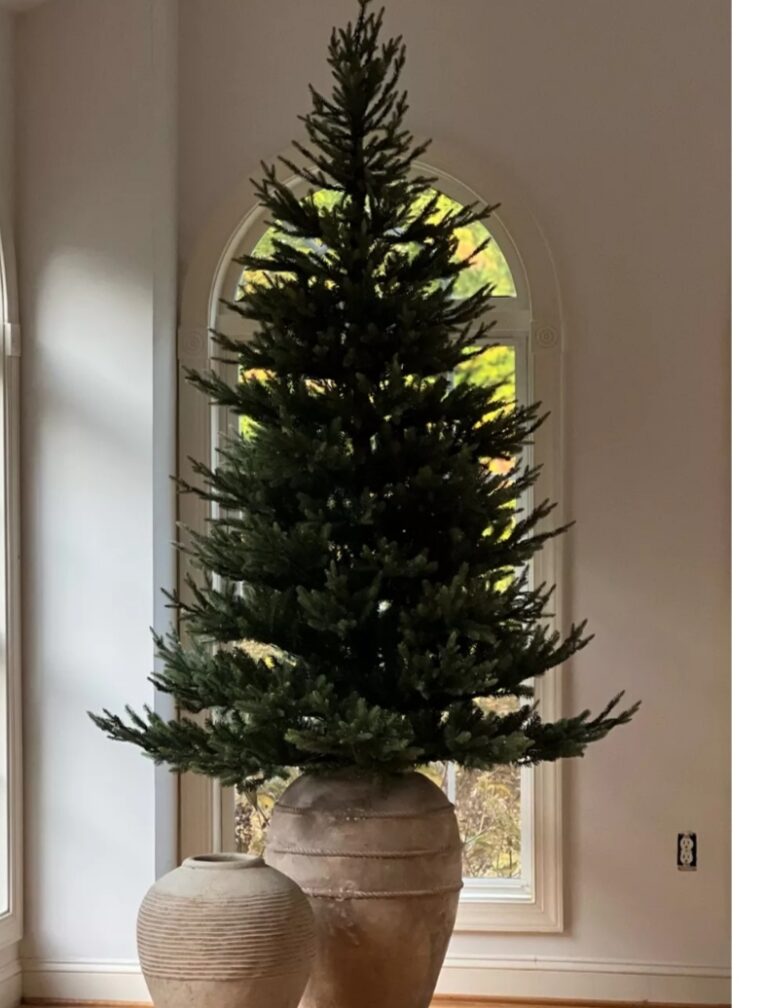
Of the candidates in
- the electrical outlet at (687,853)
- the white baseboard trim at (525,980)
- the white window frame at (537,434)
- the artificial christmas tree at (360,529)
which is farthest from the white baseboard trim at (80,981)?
the electrical outlet at (687,853)

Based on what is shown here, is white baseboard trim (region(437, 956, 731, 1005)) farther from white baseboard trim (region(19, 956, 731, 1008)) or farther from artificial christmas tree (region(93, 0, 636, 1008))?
artificial christmas tree (region(93, 0, 636, 1008))

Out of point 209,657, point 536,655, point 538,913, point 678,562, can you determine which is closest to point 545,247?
point 678,562

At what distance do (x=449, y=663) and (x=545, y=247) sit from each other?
1.72m

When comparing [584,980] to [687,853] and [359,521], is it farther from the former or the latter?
[359,521]

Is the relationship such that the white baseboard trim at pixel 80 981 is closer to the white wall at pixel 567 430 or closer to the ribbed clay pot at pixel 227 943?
the white wall at pixel 567 430

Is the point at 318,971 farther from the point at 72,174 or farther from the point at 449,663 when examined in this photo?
the point at 72,174

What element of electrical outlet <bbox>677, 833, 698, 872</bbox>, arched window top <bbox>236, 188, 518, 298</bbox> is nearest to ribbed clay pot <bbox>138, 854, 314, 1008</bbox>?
electrical outlet <bbox>677, 833, 698, 872</bbox>

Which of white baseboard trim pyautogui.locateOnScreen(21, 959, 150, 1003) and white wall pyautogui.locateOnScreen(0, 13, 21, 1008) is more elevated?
white wall pyautogui.locateOnScreen(0, 13, 21, 1008)

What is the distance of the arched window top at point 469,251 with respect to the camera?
4516 mm

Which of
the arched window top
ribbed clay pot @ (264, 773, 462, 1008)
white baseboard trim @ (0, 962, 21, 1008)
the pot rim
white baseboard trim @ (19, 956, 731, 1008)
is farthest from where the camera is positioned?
Answer: the arched window top

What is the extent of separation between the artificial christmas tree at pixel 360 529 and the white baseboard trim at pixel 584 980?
91 centimetres

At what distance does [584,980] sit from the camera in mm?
4305

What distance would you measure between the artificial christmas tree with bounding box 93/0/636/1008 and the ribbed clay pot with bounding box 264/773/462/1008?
0.07 ft

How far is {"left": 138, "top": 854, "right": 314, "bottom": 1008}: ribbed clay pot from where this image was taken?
317cm
